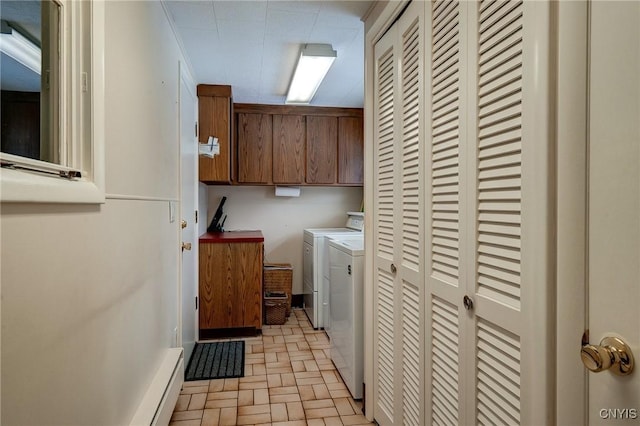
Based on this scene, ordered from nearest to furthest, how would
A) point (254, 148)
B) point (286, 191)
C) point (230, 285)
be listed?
point (230, 285) → point (254, 148) → point (286, 191)

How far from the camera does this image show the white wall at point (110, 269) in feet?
2.42

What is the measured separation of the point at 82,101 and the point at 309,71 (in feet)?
6.46

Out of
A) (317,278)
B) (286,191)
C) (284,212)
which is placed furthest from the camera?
(284,212)

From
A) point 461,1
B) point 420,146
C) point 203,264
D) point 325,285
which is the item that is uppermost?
point 461,1

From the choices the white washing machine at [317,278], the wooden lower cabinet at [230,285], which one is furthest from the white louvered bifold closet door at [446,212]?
the wooden lower cabinet at [230,285]

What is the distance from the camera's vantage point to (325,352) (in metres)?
2.87

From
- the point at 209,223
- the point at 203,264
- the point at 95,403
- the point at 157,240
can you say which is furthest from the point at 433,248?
the point at 209,223

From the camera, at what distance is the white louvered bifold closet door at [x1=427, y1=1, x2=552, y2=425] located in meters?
0.78

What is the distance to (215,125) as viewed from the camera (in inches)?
128

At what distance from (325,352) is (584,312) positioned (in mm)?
2380

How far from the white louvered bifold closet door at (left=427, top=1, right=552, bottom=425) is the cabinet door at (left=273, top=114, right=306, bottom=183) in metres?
2.67

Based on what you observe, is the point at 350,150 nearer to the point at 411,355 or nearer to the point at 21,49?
the point at 411,355

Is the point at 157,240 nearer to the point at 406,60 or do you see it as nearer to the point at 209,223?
the point at 406,60

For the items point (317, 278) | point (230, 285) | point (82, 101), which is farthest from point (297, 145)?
point (82, 101)
